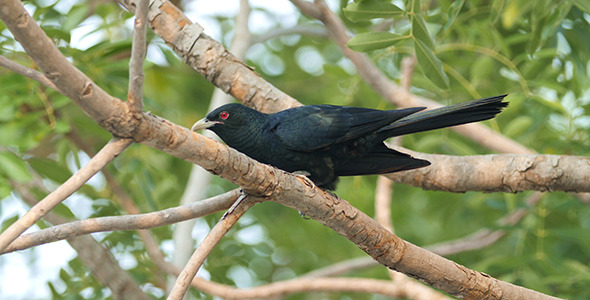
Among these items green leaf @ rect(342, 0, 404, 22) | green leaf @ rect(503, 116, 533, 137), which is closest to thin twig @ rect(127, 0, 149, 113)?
green leaf @ rect(342, 0, 404, 22)

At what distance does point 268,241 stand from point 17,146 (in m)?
2.84

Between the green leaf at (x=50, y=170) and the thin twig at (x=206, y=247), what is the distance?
1828mm

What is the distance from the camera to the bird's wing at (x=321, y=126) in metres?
3.02

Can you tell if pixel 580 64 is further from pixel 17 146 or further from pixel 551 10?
pixel 17 146

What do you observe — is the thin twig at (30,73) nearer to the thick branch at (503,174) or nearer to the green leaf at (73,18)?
the green leaf at (73,18)

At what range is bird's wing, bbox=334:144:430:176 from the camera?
3018mm

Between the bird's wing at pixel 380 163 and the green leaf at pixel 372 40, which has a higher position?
the green leaf at pixel 372 40

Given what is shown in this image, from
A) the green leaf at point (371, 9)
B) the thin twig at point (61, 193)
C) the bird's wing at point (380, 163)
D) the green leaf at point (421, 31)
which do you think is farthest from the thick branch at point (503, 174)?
the thin twig at point (61, 193)

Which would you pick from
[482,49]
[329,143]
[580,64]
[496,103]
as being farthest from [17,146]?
[580,64]

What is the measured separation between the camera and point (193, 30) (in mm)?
3172

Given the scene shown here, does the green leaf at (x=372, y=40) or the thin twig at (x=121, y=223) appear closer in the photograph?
the thin twig at (x=121, y=223)

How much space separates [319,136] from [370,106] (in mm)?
1778

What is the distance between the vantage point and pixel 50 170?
3.66 metres

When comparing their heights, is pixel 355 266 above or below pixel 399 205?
below
